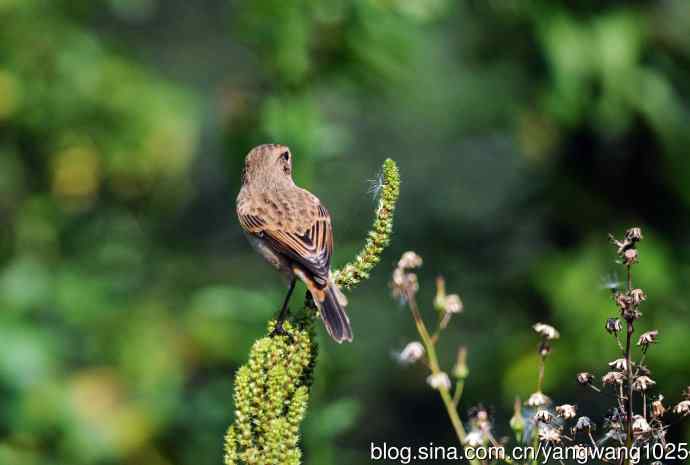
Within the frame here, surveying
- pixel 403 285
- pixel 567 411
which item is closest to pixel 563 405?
pixel 567 411

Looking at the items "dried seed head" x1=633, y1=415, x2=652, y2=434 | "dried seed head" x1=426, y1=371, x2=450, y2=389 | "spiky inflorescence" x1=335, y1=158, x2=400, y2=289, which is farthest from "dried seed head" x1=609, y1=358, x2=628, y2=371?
"spiky inflorescence" x1=335, y1=158, x2=400, y2=289

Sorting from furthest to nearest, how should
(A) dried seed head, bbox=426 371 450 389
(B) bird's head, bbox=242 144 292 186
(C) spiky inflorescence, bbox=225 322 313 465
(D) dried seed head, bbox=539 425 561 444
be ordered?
(B) bird's head, bbox=242 144 292 186 < (C) spiky inflorescence, bbox=225 322 313 465 < (D) dried seed head, bbox=539 425 561 444 < (A) dried seed head, bbox=426 371 450 389

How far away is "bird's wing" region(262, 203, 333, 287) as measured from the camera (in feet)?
11.2

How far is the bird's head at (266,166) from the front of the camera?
4.03 metres

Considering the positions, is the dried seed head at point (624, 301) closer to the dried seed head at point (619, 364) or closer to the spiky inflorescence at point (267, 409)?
the dried seed head at point (619, 364)

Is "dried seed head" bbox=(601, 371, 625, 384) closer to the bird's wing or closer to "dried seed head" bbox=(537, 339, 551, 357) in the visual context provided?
"dried seed head" bbox=(537, 339, 551, 357)

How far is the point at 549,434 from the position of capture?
2.12 metres

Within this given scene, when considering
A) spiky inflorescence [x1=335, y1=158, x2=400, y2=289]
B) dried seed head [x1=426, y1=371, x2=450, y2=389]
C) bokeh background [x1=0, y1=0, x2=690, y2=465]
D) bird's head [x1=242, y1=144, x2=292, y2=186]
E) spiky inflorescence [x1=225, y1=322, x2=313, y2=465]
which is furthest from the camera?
bokeh background [x1=0, y1=0, x2=690, y2=465]

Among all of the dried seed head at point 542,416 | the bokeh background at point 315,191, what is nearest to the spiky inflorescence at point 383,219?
the dried seed head at point 542,416

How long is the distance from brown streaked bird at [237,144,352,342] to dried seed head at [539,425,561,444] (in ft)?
3.46

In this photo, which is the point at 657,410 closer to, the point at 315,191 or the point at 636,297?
the point at 636,297

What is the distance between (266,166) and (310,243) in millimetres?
594

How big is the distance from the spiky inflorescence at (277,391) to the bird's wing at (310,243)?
859 mm

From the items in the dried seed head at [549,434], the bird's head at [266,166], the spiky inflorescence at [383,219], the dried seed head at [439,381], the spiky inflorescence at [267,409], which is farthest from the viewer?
the bird's head at [266,166]
